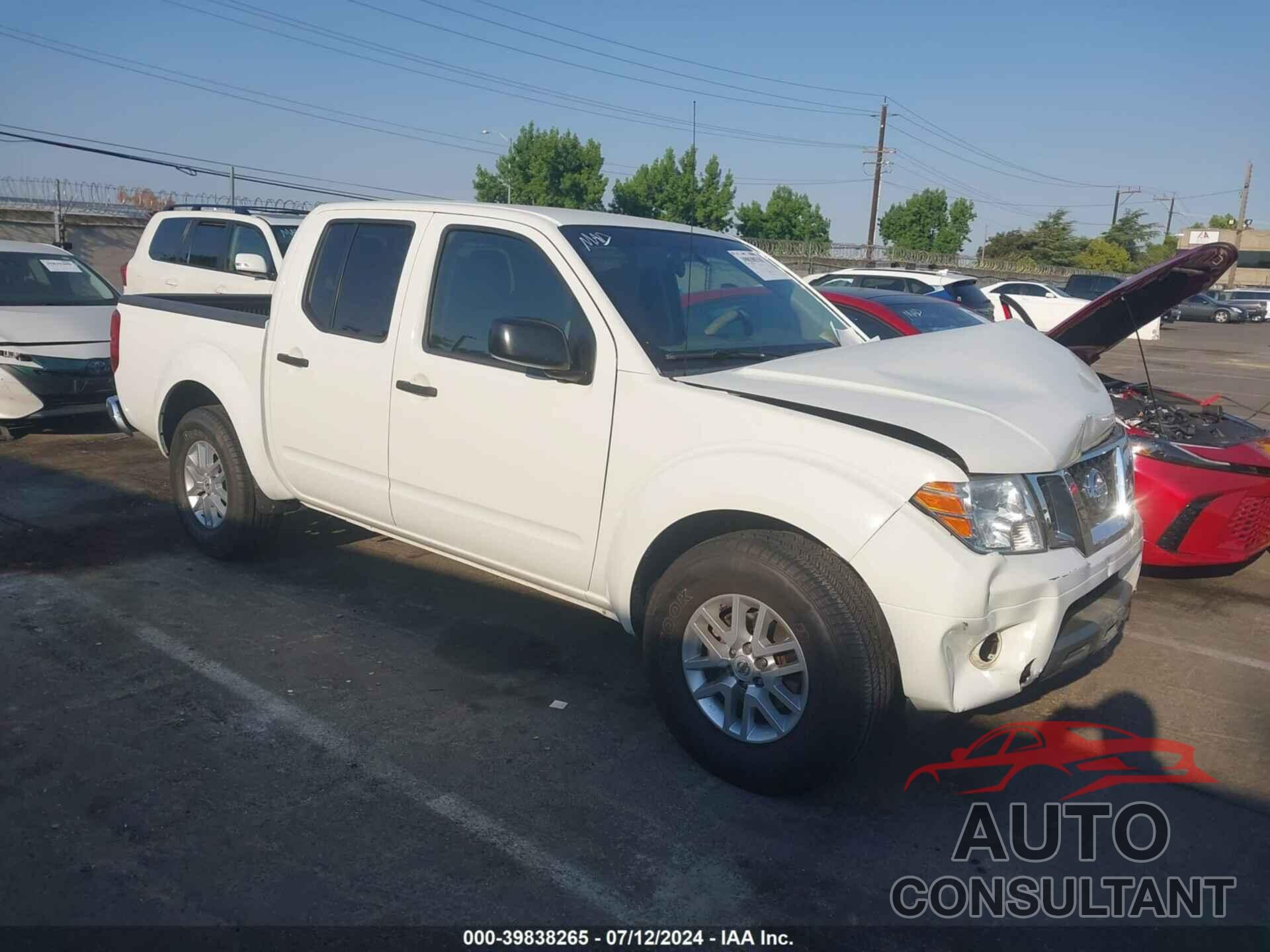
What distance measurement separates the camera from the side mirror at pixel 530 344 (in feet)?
12.6

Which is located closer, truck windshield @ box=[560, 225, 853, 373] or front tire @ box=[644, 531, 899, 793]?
front tire @ box=[644, 531, 899, 793]

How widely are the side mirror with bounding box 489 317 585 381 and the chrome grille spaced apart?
171 centimetres

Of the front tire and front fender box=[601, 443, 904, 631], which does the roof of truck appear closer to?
front fender box=[601, 443, 904, 631]

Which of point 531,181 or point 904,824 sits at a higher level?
point 531,181

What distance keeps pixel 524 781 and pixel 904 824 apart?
51.3 inches

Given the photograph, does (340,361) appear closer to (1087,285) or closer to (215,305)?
(215,305)

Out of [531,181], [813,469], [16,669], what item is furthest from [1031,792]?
[531,181]

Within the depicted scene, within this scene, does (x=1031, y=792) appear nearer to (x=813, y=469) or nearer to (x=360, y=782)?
(x=813, y=469)

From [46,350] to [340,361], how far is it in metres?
5.54

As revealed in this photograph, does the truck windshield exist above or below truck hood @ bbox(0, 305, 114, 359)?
above

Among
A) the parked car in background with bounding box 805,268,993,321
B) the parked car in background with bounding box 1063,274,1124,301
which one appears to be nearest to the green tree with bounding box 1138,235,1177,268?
the parked car in background with bounding box 1063,274,1124,301

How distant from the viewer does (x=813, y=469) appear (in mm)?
3338

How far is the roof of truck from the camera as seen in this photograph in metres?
4.42

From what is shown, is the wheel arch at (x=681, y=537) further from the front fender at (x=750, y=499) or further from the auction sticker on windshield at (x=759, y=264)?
the auction sticker on windshield at (x=759, y=264)
